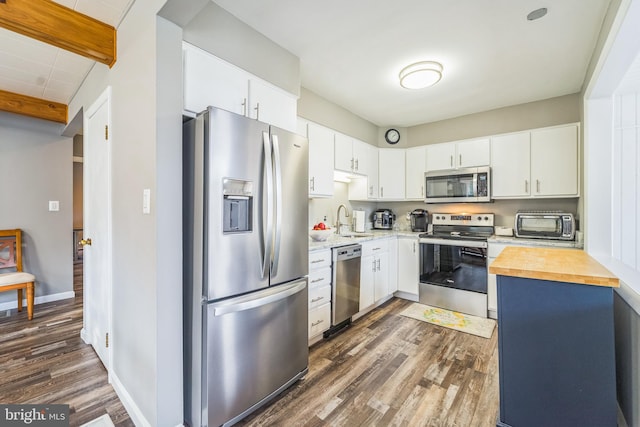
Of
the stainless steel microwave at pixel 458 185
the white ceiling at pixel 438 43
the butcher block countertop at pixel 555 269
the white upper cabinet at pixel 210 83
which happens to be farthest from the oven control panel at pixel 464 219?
the white upper cabinet at pixel 210 83

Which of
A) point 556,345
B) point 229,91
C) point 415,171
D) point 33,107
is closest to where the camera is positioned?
point 556,345

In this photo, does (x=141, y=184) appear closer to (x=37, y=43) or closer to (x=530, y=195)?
(x=37, y=43)

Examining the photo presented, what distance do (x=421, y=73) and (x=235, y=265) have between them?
229 cm

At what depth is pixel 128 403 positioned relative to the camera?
1681 mm

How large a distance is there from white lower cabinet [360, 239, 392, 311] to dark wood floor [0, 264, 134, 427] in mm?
2263

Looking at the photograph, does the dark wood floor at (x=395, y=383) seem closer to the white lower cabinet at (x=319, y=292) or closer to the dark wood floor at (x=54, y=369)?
the white lower cabinet at (x=319, y=292)

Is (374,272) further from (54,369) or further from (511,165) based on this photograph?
(54,369)

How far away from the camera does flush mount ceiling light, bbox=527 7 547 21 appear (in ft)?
6.03

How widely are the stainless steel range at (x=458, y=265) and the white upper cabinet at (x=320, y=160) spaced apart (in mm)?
1510

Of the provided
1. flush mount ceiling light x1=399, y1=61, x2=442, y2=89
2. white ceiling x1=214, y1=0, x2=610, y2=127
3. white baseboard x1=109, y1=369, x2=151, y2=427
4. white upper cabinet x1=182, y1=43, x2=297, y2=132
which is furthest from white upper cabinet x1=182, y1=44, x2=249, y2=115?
white baseboard x1=109, y1=369, x2=151, y2=427

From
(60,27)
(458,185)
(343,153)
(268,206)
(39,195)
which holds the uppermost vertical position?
(60,27)

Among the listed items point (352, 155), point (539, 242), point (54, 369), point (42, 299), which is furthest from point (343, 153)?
point (42, 299)

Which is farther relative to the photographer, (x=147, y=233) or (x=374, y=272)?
(x=374, y=272)

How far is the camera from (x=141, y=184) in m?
1.55
